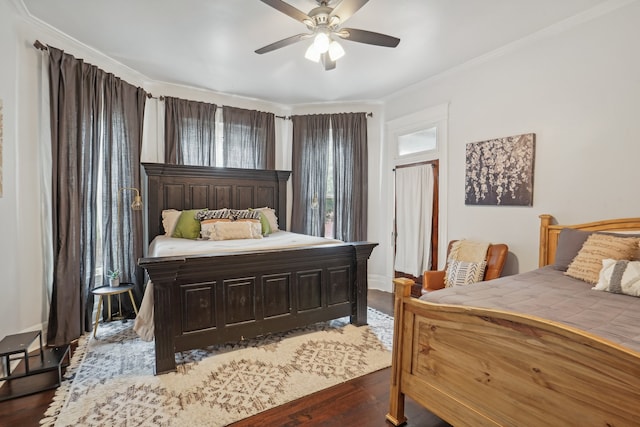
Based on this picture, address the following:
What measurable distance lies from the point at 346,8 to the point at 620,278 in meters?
2.35

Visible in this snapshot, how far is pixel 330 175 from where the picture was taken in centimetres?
486

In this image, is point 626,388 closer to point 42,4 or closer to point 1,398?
point 1,398

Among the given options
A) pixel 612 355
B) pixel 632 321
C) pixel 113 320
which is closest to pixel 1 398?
pixel 113 320

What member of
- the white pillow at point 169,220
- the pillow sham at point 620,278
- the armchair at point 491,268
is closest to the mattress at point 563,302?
the pillow sham at point 620,278

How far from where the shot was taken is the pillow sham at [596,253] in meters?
1.96

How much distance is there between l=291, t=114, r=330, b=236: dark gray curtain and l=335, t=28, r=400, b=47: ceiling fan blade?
2438 millimetres

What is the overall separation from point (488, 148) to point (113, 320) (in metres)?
4.45

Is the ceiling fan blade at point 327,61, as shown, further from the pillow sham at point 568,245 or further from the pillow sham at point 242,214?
the pillow sham at point 568,245

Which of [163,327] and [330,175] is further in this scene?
[330,175]

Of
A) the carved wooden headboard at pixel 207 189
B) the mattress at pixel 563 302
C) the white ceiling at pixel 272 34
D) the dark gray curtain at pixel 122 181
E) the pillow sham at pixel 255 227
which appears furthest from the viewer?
the carved wooden headboard at pixel 207 189

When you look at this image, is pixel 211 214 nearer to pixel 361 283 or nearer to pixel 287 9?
pixel 361 283

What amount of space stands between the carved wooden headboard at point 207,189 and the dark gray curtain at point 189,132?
18 cm

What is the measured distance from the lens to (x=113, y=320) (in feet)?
11.0

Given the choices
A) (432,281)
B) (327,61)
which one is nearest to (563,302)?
(432,281)
